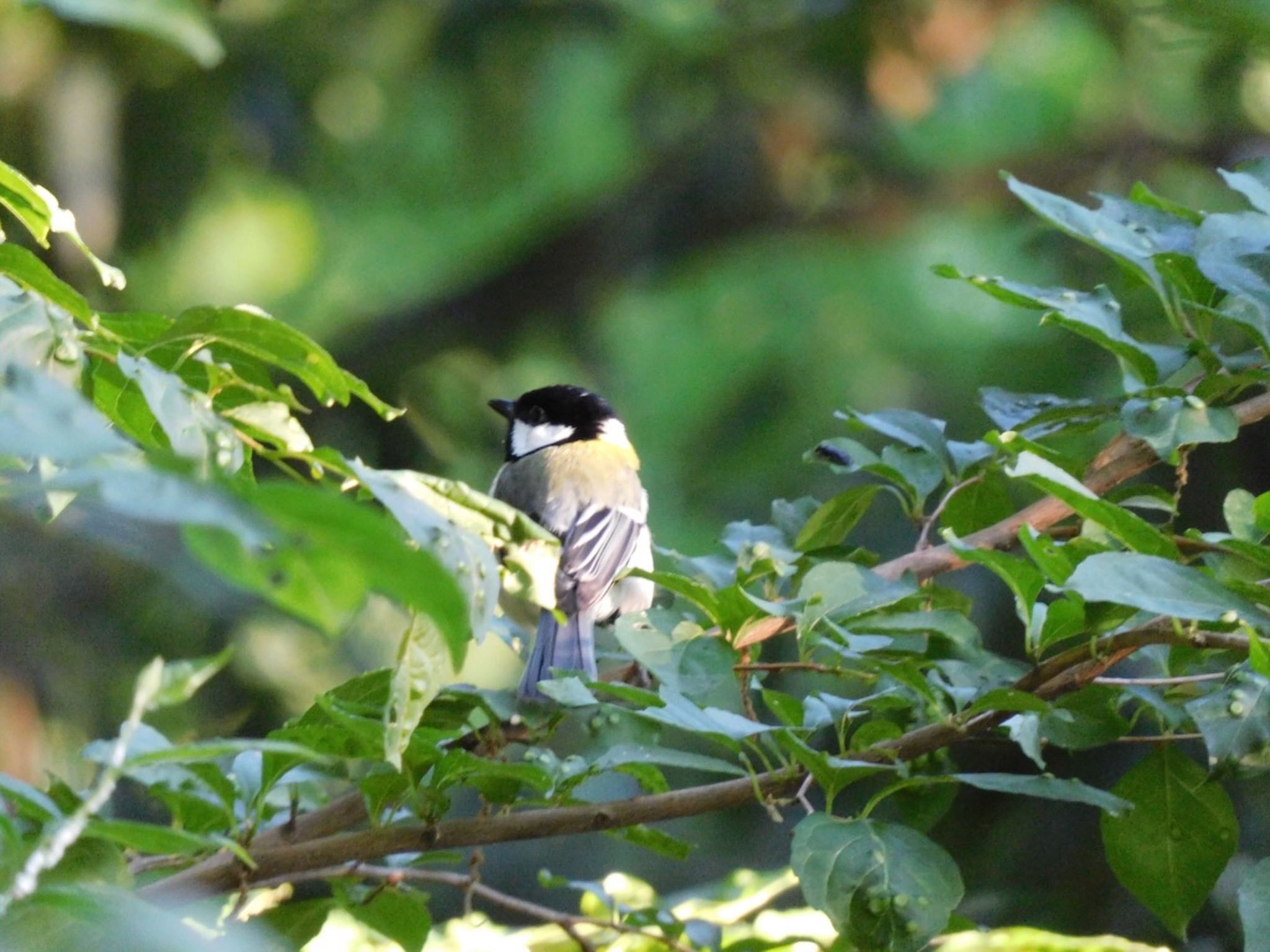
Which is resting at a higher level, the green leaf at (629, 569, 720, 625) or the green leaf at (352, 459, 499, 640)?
the green leaf at (352, 459, 499, 640)

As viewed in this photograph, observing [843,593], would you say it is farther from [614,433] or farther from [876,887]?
[614,433]

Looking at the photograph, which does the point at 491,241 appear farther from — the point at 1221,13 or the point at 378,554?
the point at 378,554

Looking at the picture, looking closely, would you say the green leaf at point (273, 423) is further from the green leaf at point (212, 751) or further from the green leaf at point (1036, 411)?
the green leaf at point (1036, 411)

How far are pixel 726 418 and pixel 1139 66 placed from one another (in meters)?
1.63

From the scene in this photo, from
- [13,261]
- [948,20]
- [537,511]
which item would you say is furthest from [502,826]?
[948,20]

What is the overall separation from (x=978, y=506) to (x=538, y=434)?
1.66 meters

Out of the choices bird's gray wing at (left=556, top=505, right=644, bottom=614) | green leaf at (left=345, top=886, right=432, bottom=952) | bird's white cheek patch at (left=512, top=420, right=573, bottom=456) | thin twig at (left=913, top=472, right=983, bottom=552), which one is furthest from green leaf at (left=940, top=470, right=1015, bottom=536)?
bird's white cheek patch at (left=512, top=420, right=573, bottom=456)

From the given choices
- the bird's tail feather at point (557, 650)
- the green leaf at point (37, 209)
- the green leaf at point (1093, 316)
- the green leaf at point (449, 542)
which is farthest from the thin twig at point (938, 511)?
the green leaf at point (37, 209)

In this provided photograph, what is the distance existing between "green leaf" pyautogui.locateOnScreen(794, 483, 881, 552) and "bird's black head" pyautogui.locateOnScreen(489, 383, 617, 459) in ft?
5.03

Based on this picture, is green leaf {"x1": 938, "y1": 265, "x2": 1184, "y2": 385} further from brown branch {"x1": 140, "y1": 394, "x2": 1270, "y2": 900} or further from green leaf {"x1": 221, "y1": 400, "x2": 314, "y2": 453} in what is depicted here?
green leaf {"x1": 221, "y1": 400, "x2": 314, "y2": 453}

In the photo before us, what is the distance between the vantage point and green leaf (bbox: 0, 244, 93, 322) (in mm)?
914

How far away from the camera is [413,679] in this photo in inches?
34.7

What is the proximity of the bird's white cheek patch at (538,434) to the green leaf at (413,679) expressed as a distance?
2100 millimetres

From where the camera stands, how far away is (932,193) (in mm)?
4137
